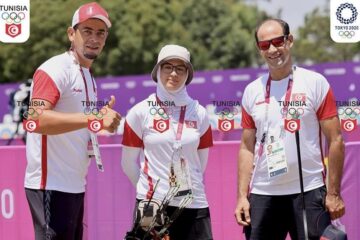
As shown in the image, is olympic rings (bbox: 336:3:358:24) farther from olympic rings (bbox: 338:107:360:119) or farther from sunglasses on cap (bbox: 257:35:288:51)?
sunglasses on cap (bbox: 257:35:288:51)

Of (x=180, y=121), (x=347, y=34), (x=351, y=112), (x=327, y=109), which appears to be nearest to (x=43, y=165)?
(x=180, y=121)

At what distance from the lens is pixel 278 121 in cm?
534

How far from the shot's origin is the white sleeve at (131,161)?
560cm

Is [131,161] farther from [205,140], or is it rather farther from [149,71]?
[149,71]

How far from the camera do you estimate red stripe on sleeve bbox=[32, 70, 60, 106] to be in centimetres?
531

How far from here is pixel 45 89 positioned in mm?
5328

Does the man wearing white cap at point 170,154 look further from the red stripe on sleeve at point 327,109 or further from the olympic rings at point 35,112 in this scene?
the red stripe on sleeve at point 327,109

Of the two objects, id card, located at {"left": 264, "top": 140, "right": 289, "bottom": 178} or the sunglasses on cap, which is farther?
the sunglasses on cap

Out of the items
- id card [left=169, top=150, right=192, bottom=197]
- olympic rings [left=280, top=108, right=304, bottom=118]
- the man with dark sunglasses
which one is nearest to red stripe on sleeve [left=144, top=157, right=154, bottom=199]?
id card [left=169, top=150, right=192, bottom=197]

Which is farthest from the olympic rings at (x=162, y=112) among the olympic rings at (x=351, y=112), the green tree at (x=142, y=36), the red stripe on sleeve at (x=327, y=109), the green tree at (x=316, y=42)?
the green tree at (x=316, y=42)

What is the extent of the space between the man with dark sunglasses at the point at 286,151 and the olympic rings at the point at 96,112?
0.96 meters

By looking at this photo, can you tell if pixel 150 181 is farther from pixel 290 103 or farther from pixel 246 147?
pixel 290 103

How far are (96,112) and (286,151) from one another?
1.20 meters

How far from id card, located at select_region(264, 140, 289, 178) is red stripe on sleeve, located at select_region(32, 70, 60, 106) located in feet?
4.48
